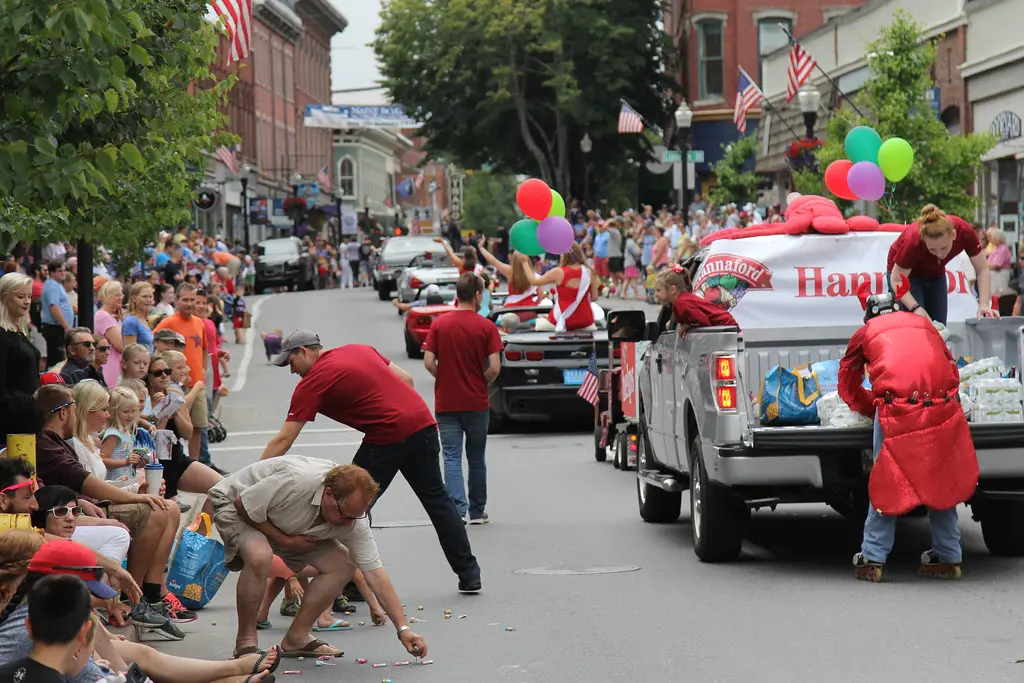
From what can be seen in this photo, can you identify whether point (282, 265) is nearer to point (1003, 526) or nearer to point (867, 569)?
point (1003, 526)

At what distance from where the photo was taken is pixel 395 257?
48.8m

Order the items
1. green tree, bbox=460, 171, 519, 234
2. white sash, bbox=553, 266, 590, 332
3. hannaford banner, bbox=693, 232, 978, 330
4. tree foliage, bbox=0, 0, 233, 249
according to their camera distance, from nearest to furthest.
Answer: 1. tree foliage, bbox=0, 0, 233, 249
2. hannaford banner, bbox=693, 232, 978, 330
3. white sash, bbox=553, 266, 590, 332
4. green tree, bbox=460, 171, 519, 234

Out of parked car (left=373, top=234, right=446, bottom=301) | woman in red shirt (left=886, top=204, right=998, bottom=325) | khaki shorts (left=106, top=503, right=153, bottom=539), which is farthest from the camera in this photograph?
parked car (left=373, top=234, right=446, bottom=301)

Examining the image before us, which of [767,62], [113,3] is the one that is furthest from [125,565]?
[767,62]

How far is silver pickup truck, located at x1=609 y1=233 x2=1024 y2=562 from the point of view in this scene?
10.7 m

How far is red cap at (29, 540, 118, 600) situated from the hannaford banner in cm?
660

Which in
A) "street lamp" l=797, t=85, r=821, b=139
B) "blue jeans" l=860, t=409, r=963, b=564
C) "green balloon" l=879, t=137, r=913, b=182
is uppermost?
"street lamp" l=797, t=85, r=821, b=139

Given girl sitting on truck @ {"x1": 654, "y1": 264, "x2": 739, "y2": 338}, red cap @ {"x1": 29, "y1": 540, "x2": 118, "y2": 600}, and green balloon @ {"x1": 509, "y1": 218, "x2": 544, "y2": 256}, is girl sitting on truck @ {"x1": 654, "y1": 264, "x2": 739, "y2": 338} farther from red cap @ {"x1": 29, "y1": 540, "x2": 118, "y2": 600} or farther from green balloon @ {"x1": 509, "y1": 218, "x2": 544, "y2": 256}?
green balloon @ {"x1": 509, "y1": 218, "x2": 544, "y2": 256}

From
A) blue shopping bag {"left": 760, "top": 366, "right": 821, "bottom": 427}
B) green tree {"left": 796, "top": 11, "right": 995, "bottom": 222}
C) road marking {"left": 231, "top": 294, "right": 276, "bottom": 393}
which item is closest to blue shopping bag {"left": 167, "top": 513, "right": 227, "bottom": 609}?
blue shopping bag {"left": 760, "top": 366, "right": 821, "bottom": 427}

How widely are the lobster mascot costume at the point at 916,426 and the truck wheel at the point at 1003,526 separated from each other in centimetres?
106

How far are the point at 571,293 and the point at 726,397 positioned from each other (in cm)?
977

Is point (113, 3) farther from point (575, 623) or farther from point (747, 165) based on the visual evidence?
point (747, 165)

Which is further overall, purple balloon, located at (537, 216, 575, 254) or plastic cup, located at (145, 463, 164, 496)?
purple balloon, located at (537, 216, 575, 254)

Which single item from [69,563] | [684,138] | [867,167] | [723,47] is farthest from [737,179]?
[69,563]
